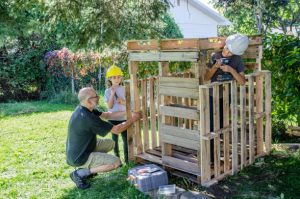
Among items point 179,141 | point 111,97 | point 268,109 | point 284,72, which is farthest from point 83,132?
point 284,72

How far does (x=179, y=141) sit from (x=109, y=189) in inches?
46.1

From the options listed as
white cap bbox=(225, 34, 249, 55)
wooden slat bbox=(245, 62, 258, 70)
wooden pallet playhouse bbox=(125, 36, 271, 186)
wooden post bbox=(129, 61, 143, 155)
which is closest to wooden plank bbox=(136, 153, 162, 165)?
wooden pallet playhouse bbox=(125, 36, 271, 186)

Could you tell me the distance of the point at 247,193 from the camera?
15.8 feet

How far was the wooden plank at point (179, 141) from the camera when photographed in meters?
5.08

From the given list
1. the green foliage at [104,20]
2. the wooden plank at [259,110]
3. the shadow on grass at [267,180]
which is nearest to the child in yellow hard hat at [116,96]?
the green foliage at [104,20]

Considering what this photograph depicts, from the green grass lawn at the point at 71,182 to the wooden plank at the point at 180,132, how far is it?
0.64 meters

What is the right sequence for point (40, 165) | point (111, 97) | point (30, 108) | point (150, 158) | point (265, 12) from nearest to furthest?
1. point (150, 158)
2. point (111, 97)
3. point (40, 165)
4. point (30, 108)
5. point (265, 12)

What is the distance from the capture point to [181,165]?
5.34 m

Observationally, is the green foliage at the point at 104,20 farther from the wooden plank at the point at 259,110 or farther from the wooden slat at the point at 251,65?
the wooden plank at the point at 259,110

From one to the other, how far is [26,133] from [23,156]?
204 cm

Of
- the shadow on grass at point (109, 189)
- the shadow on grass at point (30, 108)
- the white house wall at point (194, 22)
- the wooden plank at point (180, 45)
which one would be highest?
the white house wall at point (194, 22)

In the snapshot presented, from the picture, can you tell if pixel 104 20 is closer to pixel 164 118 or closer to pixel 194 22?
pixel 164 118

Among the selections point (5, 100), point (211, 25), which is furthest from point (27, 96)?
point (211, 25)

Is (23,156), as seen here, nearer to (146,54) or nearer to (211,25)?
(146,54)
